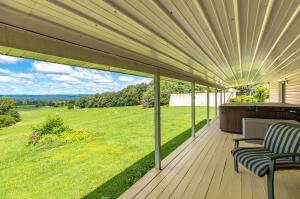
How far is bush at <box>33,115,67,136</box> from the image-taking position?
31.7 ft

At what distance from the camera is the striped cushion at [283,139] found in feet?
9.96

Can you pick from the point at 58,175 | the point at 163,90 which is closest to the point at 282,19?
the point at 58,175

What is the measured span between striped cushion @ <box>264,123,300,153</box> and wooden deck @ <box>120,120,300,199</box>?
20.0 inches

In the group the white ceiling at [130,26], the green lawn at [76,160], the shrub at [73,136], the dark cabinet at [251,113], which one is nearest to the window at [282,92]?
the dark cabinet at [251,113]

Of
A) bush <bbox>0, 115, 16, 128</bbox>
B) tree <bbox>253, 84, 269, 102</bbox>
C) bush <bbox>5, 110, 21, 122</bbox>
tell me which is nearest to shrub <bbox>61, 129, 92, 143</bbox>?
bush <bbox>5, 110, 21, 122</bbox>

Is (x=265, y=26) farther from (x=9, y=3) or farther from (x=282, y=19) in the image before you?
(x=9, y=3)

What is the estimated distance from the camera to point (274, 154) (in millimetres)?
2795

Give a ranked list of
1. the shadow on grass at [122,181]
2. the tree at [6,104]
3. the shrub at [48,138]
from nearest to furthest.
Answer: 1. the shadow on grass at [122,181]
2. the tree at [6,104]
3. the shrub at [48,138]

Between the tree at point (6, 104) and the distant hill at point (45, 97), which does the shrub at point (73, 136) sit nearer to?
the distant hill at point (45, 97)

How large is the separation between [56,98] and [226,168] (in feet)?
23.7

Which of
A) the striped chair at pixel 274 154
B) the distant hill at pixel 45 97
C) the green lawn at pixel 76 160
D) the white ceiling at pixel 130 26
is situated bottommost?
the green lawn at pixel 76 160

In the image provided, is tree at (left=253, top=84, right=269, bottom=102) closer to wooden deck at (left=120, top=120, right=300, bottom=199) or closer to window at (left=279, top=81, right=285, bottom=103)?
window at (left=279, top=81, right=285, bottom=103)

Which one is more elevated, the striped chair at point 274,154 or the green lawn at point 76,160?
the striped chair at point 274,154

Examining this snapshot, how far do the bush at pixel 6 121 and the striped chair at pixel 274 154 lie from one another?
7.89 m
